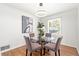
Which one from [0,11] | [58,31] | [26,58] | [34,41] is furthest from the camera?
[58,31]

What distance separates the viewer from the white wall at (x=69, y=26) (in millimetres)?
4169

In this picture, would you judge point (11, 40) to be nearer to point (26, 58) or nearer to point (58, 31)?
point (58, 31)

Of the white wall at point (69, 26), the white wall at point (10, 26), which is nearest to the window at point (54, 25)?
the white wall at point (69, 26)

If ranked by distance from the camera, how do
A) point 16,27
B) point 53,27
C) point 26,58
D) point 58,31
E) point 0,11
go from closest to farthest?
point 26,58 < point 0,11 < point 16,27 < point 58,31 < point 53,27

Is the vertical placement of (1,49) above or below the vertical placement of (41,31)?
below

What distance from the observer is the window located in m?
5.21

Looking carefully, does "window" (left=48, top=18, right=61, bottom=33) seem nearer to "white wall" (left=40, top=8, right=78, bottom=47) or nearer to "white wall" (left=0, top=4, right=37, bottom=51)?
"white wall" (left=40, top=8, right=78, bottom=47)

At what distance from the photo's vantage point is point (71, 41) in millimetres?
4398

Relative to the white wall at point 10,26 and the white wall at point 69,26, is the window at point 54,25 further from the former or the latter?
the white wall at point 10,26

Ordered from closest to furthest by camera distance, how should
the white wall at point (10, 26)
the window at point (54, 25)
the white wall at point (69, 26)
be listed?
the white wall at point (10, 26) < the white wall at point (69, 26) < the window at point (54, 25)

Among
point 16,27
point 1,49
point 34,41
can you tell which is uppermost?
point 16,27

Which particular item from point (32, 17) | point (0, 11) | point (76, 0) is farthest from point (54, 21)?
point (76, 0)

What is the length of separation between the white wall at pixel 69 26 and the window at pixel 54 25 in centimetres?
33

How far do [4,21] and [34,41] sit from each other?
158 cm
